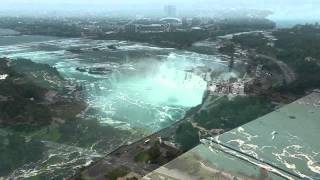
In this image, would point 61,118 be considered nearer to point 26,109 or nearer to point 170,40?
point 26,109

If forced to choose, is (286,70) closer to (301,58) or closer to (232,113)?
(301,58)

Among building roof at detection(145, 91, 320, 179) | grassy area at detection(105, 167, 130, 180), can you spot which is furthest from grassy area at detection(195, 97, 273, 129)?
grassy area at detection(105, 167, 130, 180)

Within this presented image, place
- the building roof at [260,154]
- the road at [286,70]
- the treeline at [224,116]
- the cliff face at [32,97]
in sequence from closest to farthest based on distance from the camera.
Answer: the building roof at [260,154] < the treeline at [224,116] < the cliff face at [32,97] < the road at [286,70]

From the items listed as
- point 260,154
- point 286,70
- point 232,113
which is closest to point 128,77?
point 232,113

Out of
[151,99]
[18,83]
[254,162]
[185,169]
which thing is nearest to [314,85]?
[151,99]

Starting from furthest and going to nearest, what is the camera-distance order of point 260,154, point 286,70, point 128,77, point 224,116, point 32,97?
point 286,70, point 128,77, point 32,97, point 224,116, point 260,154

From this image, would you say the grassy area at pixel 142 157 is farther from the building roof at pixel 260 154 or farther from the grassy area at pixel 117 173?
the building roof at pixel 260 154

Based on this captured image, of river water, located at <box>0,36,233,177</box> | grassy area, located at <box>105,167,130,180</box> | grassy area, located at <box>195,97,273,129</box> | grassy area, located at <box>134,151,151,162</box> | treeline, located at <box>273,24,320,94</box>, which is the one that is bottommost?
grassy area, located at <box>105,167,130,180</box>

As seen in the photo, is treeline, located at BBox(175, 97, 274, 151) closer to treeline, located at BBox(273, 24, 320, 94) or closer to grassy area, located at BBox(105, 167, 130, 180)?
grassy area, located at BBox(105, 167, 130, 180)

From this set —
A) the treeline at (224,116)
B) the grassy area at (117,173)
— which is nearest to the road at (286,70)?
the treeline at (224,116)
